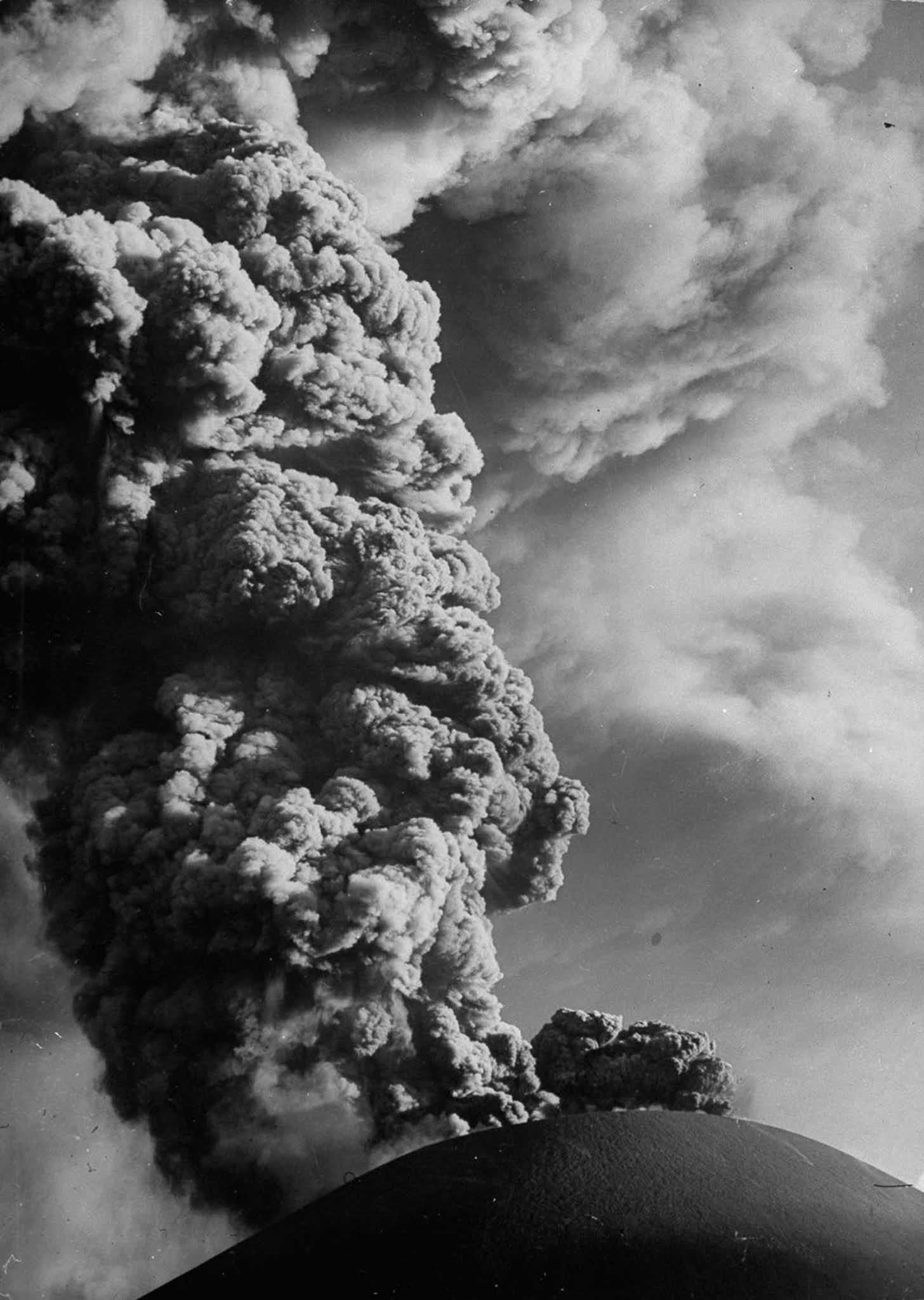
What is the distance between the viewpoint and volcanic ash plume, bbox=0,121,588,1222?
12.6 metres

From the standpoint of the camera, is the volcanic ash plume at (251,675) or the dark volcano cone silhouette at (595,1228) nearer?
the dark volcano cone silhouette at (595,1228)

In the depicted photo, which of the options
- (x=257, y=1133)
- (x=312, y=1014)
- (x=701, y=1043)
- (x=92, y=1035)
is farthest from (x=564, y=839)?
(x=92, y=1035)

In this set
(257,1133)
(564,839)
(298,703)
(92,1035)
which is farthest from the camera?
(564,839)

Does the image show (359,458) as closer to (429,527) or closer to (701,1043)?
(429,527)

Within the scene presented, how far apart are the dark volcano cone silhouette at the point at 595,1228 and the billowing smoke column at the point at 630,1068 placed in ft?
4.14

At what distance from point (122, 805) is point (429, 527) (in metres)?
6.20

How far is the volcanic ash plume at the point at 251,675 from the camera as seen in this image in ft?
41.5

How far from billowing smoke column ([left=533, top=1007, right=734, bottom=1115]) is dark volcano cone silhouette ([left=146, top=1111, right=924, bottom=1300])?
4.14 ft

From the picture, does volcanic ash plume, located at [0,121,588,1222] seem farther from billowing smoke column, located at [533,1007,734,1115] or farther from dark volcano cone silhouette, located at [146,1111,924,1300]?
dark volcano cone silhouette, located at [146,1111,924,1300]

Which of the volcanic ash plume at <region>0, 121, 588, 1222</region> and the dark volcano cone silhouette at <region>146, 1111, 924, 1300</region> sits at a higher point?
the volcanic ash plume at <region>0, 121, 588, 1222</region>

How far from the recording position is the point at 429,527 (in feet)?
54.6

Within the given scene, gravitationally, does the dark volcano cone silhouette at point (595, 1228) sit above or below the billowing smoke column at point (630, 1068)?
below

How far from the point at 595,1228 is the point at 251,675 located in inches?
310

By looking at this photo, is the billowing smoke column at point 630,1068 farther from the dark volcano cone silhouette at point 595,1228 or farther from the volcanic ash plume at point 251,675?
the dark volcano cone silhouette at point 595,1228
